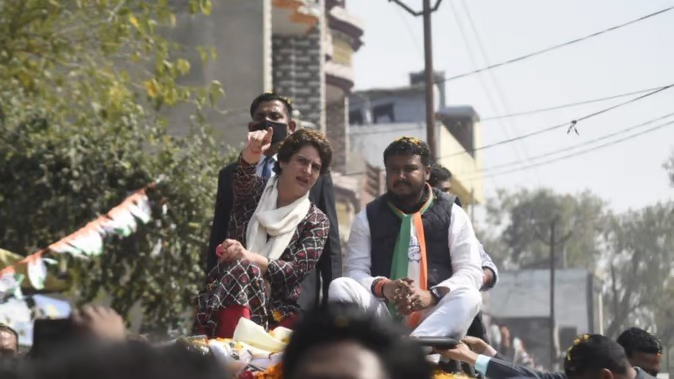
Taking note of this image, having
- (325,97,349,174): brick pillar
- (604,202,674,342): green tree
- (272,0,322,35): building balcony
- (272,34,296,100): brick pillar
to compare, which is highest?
(272,0,322,35): building balcony

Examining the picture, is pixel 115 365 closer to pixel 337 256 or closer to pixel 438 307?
pixel 438 307

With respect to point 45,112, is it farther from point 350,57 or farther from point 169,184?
point 350,57

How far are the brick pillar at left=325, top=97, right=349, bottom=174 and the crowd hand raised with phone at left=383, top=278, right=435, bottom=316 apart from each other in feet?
91.7

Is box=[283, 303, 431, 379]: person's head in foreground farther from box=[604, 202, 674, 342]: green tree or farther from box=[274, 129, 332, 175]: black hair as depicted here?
box=[604, 202, 674, 342]: green tree

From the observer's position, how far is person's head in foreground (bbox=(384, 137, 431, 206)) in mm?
7012

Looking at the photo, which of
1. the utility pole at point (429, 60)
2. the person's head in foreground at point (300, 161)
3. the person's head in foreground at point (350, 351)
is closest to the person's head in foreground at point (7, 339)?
the person's head in foreground at point (300, 161)

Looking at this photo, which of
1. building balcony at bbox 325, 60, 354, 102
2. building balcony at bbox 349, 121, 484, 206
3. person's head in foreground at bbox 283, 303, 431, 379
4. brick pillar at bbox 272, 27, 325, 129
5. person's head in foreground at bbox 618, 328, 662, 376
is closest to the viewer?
person's head in foreground at bbox 283, 303, 431, 379

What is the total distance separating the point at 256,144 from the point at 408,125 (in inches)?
1653

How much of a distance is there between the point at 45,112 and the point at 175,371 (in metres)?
16.1

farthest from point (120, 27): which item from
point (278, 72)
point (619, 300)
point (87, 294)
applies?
point (619, 300)

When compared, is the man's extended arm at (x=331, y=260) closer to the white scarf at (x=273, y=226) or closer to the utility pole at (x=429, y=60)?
the white scarf at (x=273, y=226)

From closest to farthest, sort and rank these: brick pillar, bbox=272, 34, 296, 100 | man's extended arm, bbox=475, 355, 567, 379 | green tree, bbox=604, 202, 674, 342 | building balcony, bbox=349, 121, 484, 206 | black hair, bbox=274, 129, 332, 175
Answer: man's extended arm, bbox=475, 355, 567, 379
black hair, bbox=274, 129, 332, 175
brick pillar, bbox=272, 34, 296, 100
building balcony, bbox=349, 121, 484, 206
green tree, bbox=604, 202, 674, 342

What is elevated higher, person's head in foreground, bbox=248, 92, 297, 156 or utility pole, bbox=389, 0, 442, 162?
utility pole, bbox=389, 0, 442, 162

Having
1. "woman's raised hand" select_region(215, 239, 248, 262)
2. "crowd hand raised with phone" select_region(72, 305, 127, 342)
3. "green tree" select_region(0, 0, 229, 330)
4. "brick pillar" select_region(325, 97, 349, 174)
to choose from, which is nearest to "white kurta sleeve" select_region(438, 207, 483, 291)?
"woman's raised hand" select_region(215, 239, 248, 262)
